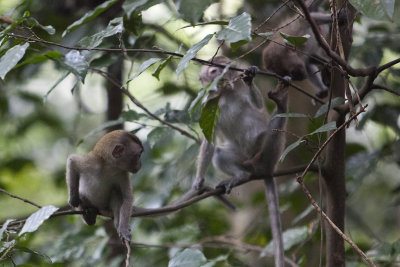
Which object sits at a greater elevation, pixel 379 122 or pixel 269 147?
pixel 379 122

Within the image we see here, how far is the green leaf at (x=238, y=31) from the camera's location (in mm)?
2289

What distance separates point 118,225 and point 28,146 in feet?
17.1

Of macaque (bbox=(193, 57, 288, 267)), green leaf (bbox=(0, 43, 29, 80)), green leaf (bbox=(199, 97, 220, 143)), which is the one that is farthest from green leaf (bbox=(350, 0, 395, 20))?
macaque (bbox=(193, 57, 288, 267))

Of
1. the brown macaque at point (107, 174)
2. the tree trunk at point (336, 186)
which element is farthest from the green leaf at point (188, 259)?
the brown macaque at point (107, 174)

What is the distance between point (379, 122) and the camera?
4965 millimetres

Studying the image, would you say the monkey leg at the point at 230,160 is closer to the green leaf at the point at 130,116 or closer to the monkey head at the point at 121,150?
the monkey head at the point at 121,150

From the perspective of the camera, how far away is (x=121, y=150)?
4.48m

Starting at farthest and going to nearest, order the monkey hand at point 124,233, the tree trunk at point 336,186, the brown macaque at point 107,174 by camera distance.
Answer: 1. the brown macaque at point 107,174
2. the monkey hand at point 124,233
3. the tree trunk at point 336,186

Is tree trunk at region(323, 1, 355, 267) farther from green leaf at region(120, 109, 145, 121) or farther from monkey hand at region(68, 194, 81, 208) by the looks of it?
monkey hand at region(68, 194, 81, 208)

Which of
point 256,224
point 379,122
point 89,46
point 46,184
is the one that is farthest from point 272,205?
point 46,184

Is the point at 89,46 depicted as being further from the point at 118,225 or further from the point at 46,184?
the point at 46,184

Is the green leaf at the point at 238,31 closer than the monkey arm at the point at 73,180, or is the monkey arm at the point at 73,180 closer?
the green leaf at the point at 238,31

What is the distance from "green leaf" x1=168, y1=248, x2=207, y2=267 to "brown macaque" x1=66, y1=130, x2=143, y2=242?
1046mm

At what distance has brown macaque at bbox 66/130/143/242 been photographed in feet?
14.2
